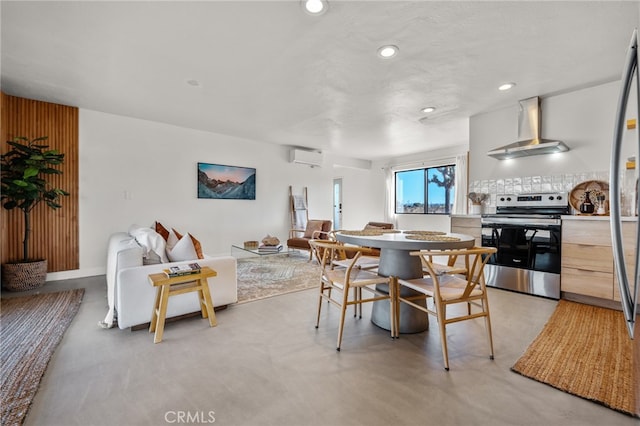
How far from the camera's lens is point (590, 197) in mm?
3197

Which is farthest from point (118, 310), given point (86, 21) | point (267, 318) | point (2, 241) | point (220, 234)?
point (220, 234)

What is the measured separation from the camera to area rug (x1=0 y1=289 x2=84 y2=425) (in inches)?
58.1

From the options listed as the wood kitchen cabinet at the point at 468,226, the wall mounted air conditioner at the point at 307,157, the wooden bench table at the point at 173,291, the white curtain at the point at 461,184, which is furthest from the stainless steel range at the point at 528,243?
the wall mounted air conditioner at the point at 307,157

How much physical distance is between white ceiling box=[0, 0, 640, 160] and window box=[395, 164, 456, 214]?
102 inches

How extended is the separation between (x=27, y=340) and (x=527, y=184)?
5.22 meters

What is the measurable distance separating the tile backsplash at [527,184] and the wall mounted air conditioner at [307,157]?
3.37 metres

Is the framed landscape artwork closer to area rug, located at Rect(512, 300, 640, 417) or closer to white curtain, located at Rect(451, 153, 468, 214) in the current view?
white curtain, located at Rect(451, 153, 468, 214)

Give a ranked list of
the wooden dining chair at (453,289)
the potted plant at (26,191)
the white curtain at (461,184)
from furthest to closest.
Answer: the white curtain at (461,184), the potted plant at (26,191), the wooden dining chair at (453,289)

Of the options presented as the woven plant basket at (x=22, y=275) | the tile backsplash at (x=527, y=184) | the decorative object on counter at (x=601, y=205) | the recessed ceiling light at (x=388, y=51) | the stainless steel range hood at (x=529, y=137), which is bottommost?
the woven plant basket at (x=22, y=275)

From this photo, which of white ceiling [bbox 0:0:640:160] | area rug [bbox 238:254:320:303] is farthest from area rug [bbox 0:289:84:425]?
white ceiling [bbox 0:0:640:160]

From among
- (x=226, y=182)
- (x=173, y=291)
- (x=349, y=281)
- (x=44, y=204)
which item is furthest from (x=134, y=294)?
(x=226, y=182)

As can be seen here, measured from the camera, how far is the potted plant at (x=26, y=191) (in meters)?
3.25

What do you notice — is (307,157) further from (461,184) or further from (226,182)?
(461,184)

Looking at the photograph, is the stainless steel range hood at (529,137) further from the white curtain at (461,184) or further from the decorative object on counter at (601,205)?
the white curtain at (461,184)
